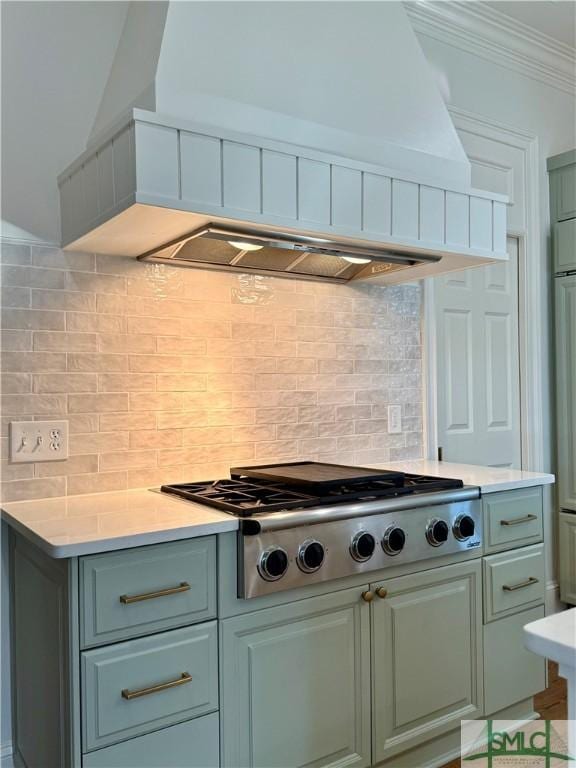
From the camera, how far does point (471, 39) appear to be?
3143mm

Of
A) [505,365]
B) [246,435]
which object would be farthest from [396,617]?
[505,365]

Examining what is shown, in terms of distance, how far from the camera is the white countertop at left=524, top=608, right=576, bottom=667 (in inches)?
35.4

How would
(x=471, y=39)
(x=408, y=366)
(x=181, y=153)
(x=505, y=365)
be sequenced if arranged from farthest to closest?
(x=505, y=365)
(x=471, y=39)
(x=408, y=366)
(x=181, y=153)

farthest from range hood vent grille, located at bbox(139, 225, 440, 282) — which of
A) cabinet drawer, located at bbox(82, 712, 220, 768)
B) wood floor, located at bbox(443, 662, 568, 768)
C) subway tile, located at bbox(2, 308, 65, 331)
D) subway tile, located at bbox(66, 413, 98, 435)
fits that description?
wood floor, located at bbox(443, 662, 568, 768)

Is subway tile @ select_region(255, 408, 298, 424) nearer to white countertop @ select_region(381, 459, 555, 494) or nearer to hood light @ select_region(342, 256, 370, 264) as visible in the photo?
white countertop @ select_region(381, 459, 555, 494)

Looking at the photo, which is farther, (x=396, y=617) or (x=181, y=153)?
(x=396, y=617)

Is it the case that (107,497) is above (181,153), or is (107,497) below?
below

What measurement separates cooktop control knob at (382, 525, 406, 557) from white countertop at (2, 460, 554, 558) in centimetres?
39

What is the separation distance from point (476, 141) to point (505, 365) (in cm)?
111

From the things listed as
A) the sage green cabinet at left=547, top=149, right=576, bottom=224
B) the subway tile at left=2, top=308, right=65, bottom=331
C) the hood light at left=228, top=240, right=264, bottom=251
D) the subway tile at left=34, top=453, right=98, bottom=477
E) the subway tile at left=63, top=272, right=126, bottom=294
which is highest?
the sage green cabinet at left=547, top=149, right=576, bottom=224

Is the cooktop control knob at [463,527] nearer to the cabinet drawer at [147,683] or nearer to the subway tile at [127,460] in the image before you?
the cabinet drawer at [147,683]

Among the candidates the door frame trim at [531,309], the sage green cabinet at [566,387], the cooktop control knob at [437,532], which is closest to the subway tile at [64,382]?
the cooktop control knob at [437,532]

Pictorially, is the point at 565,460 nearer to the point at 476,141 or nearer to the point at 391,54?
the point at 476,141

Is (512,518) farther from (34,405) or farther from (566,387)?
(34,405)
